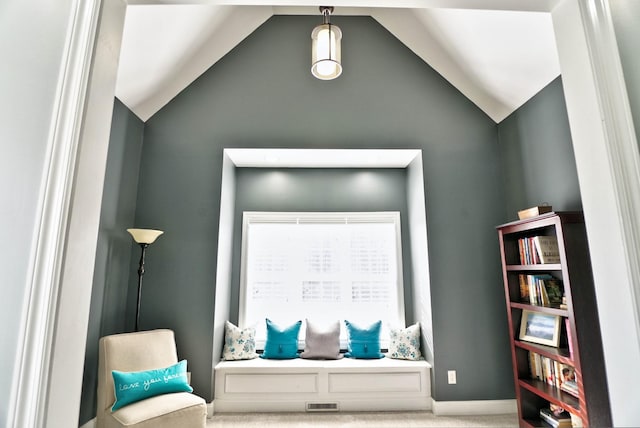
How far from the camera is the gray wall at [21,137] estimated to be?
793mm

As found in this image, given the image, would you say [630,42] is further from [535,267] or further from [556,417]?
[556,417]

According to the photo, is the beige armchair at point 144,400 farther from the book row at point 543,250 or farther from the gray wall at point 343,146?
the book row at point 543,250

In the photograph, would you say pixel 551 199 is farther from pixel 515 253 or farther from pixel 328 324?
pixel 328 324

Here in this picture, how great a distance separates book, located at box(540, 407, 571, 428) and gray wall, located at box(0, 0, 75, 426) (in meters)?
3.10

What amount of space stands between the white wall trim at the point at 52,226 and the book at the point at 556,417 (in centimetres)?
303

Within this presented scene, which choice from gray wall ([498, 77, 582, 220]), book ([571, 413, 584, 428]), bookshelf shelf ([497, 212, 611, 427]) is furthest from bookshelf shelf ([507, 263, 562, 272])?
book ([571, 413, 584, 428])

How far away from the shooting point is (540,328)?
2.54 meters

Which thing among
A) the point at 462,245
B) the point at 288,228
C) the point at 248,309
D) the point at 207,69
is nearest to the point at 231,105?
the point at 207,69

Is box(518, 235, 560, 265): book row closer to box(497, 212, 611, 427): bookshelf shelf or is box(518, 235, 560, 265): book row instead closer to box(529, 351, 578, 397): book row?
box(497, 212, 611, 427): bookshelf shelf

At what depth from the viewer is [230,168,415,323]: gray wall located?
3.90 metres

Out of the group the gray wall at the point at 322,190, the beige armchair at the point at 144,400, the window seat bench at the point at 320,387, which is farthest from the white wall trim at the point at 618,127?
the gray wall at the point at 322,190

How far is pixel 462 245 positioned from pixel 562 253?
3.70ft

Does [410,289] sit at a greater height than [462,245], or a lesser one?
lesser

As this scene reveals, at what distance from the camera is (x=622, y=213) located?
86cm
